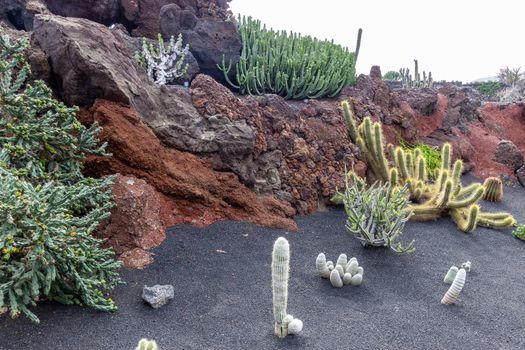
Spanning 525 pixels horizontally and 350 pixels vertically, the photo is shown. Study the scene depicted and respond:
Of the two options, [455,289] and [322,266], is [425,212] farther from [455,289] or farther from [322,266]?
[322,266]

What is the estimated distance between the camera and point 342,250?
412cm

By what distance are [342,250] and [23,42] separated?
3.50m

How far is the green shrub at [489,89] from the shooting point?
1930 centimetres

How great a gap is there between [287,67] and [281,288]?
505 cm

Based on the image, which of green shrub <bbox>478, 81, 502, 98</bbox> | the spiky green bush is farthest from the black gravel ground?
green shrub <bbox>478, 81, 502, 98</bbox>

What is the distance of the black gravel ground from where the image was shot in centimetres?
253

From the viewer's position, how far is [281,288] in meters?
2.50

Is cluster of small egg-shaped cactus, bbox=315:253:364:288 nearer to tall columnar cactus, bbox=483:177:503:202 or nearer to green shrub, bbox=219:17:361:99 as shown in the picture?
green shrub, bbox=219:17:361:99

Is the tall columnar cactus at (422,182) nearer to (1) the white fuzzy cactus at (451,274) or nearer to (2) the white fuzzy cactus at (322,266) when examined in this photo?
(1) the white fuzzy cactus at (451,274)

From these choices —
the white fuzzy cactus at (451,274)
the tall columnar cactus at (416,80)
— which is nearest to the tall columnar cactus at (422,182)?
the white fuzzy cactus at (451,274)

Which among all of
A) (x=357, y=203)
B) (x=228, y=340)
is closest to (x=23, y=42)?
(x=228, y=340)

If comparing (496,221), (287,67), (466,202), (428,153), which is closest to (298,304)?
(466,202)

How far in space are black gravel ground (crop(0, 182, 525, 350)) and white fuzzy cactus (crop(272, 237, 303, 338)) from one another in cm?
8

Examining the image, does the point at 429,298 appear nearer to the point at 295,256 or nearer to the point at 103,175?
the point at 295,256
